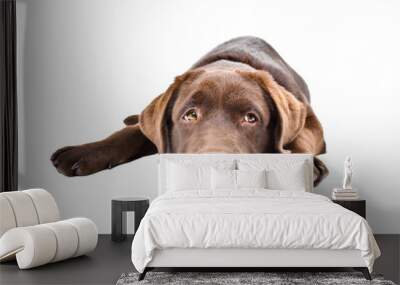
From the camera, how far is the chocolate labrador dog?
21.2ft

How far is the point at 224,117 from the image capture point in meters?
6.42

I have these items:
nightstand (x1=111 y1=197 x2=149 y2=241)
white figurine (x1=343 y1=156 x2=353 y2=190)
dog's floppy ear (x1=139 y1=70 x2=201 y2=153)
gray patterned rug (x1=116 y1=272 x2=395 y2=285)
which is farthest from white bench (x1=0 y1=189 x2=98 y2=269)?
white figurine (x1=343 y1=156 x2=353 y2=190)

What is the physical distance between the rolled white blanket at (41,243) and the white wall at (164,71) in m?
1.65

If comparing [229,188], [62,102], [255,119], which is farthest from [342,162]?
A: [62,102]

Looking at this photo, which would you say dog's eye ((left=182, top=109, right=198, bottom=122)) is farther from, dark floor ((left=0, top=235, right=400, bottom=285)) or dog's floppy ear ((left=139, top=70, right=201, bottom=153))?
dark floor ((left=0, top=235, right=400, bottom=285))

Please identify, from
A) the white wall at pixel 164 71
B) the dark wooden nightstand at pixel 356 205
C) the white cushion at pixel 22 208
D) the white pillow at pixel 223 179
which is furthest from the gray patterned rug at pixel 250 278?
the white wall at pixel 164 71

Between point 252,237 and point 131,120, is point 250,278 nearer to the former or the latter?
point 252,237

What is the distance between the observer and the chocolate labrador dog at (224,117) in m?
6.45

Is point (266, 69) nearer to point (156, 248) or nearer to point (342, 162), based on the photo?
point (342, 162)

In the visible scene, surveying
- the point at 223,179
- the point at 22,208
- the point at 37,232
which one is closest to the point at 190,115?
the point at 223,179

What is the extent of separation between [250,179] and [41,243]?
1994mm

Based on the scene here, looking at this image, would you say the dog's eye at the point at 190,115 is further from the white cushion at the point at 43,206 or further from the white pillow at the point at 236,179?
the white cushion at the point at 43,206

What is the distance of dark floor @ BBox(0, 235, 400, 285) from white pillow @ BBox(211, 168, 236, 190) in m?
1.02

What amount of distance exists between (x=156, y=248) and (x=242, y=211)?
663 millimetres
